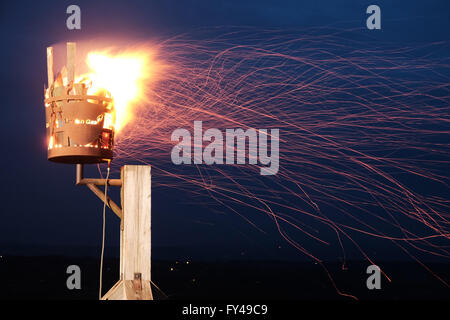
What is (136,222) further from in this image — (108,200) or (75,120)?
(75,120)

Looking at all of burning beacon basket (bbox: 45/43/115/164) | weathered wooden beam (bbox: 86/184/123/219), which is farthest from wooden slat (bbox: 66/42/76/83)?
weathered wooden beam (bbox: 86/184/123/219)

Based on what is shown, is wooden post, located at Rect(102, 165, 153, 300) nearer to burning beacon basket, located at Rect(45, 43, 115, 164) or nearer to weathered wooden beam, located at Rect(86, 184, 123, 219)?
weathered wooden beam, located at Rect(86, 184, 123, 219)

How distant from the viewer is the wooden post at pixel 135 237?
5359 mm

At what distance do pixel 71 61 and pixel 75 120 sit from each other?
66 centimetres

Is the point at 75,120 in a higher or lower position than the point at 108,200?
higher

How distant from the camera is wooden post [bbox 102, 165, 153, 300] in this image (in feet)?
17.6

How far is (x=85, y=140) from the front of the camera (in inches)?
225

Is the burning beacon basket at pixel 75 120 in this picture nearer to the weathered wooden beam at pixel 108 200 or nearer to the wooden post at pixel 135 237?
the weathered wooden beam at pixel 108 200

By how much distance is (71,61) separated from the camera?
19.6 feet

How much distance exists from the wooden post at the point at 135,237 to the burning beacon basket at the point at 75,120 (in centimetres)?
50

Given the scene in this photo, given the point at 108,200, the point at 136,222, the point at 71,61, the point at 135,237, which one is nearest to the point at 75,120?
the point at 71,61
